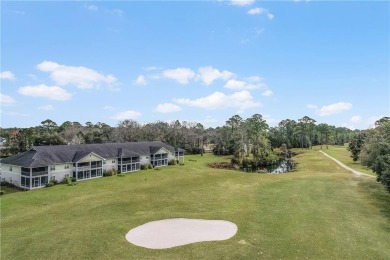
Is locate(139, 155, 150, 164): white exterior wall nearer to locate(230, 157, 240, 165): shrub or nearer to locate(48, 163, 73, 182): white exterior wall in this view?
locate(48, 163, 73, 182): white exterior wall

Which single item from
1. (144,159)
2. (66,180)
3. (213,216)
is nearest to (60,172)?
(66,180)

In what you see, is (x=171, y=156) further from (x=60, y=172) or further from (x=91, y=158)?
(x=60, y=172)

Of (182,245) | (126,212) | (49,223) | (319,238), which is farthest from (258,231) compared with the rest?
(49,223)

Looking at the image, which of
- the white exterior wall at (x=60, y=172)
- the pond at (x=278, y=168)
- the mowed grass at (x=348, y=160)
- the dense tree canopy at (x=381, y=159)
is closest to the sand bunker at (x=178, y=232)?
the dense tree canopy at (x=381, y=159)

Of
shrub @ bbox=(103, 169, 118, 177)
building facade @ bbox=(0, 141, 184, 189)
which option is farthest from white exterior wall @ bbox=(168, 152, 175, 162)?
shrub @ bbox=(103, 169, 118, 177)

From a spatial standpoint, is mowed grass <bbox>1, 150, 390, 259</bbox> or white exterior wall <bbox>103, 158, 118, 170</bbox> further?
white exterior wall <bbox>103, 158, 118, 170</bbox>
